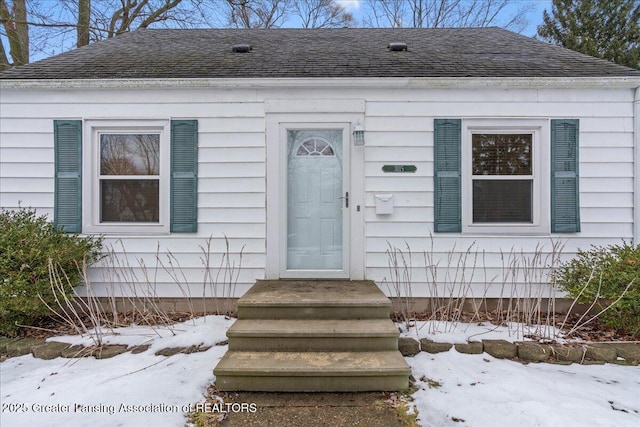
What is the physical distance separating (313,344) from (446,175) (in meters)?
2.58

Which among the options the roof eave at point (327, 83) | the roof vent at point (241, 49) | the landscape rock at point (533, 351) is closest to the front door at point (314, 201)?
the roof eave at point (327, 83)

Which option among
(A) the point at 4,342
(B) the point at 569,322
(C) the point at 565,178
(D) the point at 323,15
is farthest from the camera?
(D) the point at 323,15

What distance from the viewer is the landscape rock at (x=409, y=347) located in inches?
130

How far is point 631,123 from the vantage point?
4184 millimetres

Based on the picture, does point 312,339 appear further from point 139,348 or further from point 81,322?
point 81,322

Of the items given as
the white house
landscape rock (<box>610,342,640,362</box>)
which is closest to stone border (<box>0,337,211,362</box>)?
the white house

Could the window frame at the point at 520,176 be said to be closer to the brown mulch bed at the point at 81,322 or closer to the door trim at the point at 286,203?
the door trim at the point at 286,203

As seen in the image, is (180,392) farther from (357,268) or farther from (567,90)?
(567,90)

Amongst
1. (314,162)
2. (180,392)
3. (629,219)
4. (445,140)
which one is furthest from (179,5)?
(629,219)

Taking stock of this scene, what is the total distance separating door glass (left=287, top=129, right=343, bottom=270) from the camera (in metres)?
4.34

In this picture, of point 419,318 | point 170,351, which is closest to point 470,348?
point 419,318

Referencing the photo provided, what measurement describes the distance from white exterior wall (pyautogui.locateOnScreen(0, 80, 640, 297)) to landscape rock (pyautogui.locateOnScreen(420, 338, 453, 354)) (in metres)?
Answer: 0.97

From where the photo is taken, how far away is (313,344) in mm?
3062

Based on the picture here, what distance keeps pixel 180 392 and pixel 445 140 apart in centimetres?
385
